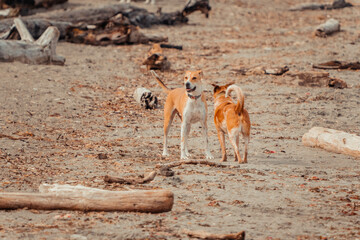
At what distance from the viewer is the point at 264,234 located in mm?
4852

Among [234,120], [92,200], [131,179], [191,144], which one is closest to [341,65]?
[191,144]

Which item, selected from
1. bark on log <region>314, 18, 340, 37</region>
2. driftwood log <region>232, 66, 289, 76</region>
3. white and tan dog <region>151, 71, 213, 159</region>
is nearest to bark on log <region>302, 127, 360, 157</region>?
white and tan dog <region>151, 71, 213, 159</region>

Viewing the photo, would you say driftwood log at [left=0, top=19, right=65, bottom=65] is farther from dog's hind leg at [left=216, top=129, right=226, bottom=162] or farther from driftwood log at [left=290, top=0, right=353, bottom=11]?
driftwood log at [left=290, top=0, right=353, bottom=11]

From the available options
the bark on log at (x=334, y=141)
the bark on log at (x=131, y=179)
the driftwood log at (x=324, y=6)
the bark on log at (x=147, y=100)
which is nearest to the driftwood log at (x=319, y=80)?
the bark on log at (x=147, y=100)

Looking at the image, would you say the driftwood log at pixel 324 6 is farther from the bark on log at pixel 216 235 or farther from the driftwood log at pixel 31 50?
the bark on log at pixel 216 235

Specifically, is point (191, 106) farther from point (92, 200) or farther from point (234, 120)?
point (92, 200)

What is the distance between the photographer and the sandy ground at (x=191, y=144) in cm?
512

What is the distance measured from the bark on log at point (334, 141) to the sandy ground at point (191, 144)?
156 millimetres

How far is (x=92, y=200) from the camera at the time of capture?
5.21 metres

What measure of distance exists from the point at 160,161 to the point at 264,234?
10.6 ft

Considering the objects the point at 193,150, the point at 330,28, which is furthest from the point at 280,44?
the point at 193,150

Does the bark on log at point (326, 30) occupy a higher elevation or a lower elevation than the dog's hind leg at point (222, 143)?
higher

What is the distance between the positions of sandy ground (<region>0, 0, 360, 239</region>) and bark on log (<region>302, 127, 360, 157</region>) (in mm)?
156

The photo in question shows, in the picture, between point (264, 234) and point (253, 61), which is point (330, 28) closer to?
point (253, 61)
